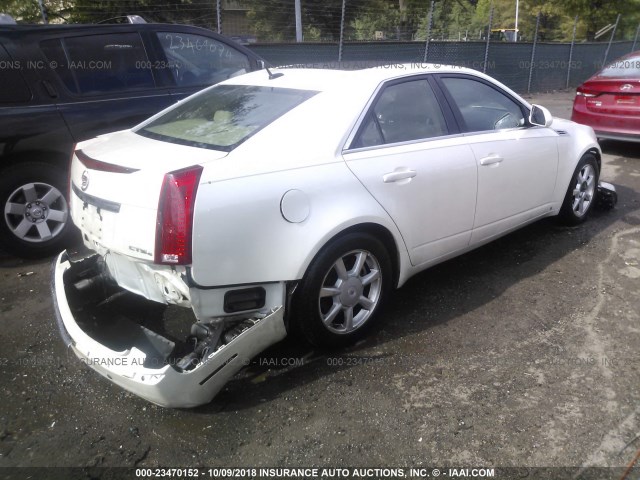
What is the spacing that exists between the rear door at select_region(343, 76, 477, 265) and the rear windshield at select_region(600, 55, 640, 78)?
543 centimetres

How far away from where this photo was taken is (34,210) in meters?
4.31

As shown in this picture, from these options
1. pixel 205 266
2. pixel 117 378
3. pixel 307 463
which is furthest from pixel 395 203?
pixel 117 378

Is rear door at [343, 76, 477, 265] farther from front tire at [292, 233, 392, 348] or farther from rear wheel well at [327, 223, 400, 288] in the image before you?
front tire at [292, 233, 392, 348]

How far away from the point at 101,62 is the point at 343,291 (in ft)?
10.7

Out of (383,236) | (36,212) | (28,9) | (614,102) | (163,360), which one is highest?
(28,9)

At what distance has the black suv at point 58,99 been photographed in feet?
13.6

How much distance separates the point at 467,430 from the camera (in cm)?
247

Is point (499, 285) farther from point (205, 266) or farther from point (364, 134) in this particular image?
point (205, 266)

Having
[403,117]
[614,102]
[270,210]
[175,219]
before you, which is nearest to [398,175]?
[403,117]

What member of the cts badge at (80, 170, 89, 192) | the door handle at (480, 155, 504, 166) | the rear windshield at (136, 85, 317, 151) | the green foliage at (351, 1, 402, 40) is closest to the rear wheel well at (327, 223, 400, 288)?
the rear windshield at (136, 85, 317, 151)

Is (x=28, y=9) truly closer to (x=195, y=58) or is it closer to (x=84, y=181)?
(x=195, y=58)

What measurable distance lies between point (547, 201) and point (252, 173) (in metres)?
2.93

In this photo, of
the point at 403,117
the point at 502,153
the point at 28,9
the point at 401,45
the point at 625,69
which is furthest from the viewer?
the point at 28,9

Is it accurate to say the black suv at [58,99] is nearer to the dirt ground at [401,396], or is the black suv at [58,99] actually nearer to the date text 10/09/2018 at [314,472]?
the dirt ground at [401,396]
